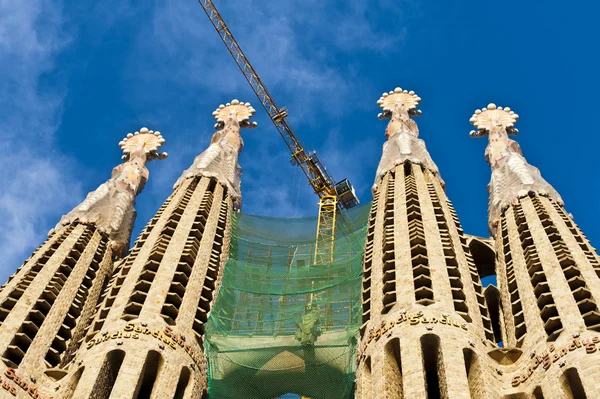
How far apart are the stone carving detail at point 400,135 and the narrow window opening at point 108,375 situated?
19.9m

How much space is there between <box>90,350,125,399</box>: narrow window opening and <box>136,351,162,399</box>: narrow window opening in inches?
32.8

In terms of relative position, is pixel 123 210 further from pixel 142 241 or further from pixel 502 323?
pixel 502 323

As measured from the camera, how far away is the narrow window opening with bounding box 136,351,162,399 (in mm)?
33838

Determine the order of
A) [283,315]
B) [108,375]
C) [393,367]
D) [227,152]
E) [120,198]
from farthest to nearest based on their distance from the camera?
[227,152]
[120,198]
[283,315]
[108,375]
[393,367]

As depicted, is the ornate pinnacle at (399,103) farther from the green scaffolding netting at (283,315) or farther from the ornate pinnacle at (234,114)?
the green scaffolding netting at (283,315)

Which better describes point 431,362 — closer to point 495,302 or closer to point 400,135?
point 495,302

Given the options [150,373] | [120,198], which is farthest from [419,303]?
[120,198]

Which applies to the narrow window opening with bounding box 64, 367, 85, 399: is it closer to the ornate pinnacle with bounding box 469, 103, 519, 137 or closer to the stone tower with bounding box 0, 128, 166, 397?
the stone tower with bounding box 0, 128, 166, 397

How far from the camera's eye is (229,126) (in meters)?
60.0

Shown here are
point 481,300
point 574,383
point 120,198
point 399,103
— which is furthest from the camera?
point 399,103

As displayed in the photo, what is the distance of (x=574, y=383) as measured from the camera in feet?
97.3

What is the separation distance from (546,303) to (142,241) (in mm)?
15941

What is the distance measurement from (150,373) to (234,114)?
28.9 meters

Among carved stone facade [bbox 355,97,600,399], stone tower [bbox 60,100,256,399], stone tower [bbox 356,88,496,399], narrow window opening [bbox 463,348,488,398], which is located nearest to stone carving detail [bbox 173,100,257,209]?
stone tower [bbox 60,100,256,399]
